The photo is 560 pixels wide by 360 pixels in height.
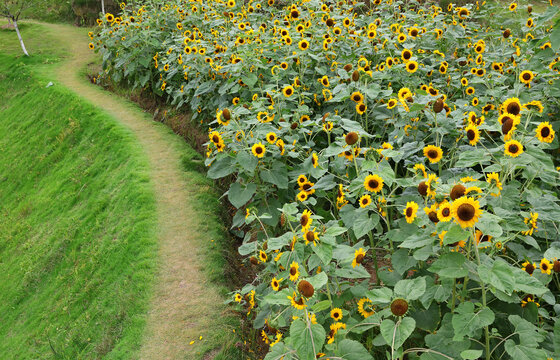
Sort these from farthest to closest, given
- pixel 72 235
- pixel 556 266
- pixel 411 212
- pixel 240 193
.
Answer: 1. pixel 72 235
2. pixel 240 193
3. pixel 411 212
4. pixel 556 266

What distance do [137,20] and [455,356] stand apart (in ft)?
24.8

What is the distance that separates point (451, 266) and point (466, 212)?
0.25 m

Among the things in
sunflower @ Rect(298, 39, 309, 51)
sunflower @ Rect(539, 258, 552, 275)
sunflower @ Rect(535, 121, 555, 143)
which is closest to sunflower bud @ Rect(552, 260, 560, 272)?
sunflower @ Rect(539, 258, 552, 275)

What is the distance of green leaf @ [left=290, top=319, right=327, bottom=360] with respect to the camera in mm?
1491

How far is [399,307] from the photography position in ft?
4.82

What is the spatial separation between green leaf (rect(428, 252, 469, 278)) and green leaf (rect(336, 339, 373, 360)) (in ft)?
1.44

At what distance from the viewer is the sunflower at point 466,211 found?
1332mm

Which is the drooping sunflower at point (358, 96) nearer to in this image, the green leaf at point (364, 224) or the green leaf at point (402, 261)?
the green leaf at point (364, 224)

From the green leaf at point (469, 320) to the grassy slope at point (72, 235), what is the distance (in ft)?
7.77

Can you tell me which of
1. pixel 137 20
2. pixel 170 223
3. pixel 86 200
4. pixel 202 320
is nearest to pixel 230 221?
pixel 170 223

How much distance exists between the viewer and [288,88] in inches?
139

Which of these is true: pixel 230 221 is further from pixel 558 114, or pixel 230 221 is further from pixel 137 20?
pixel 137 20

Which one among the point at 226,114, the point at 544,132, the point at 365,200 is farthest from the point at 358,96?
the point at 544,132

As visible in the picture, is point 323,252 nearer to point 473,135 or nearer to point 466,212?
point 466,212
